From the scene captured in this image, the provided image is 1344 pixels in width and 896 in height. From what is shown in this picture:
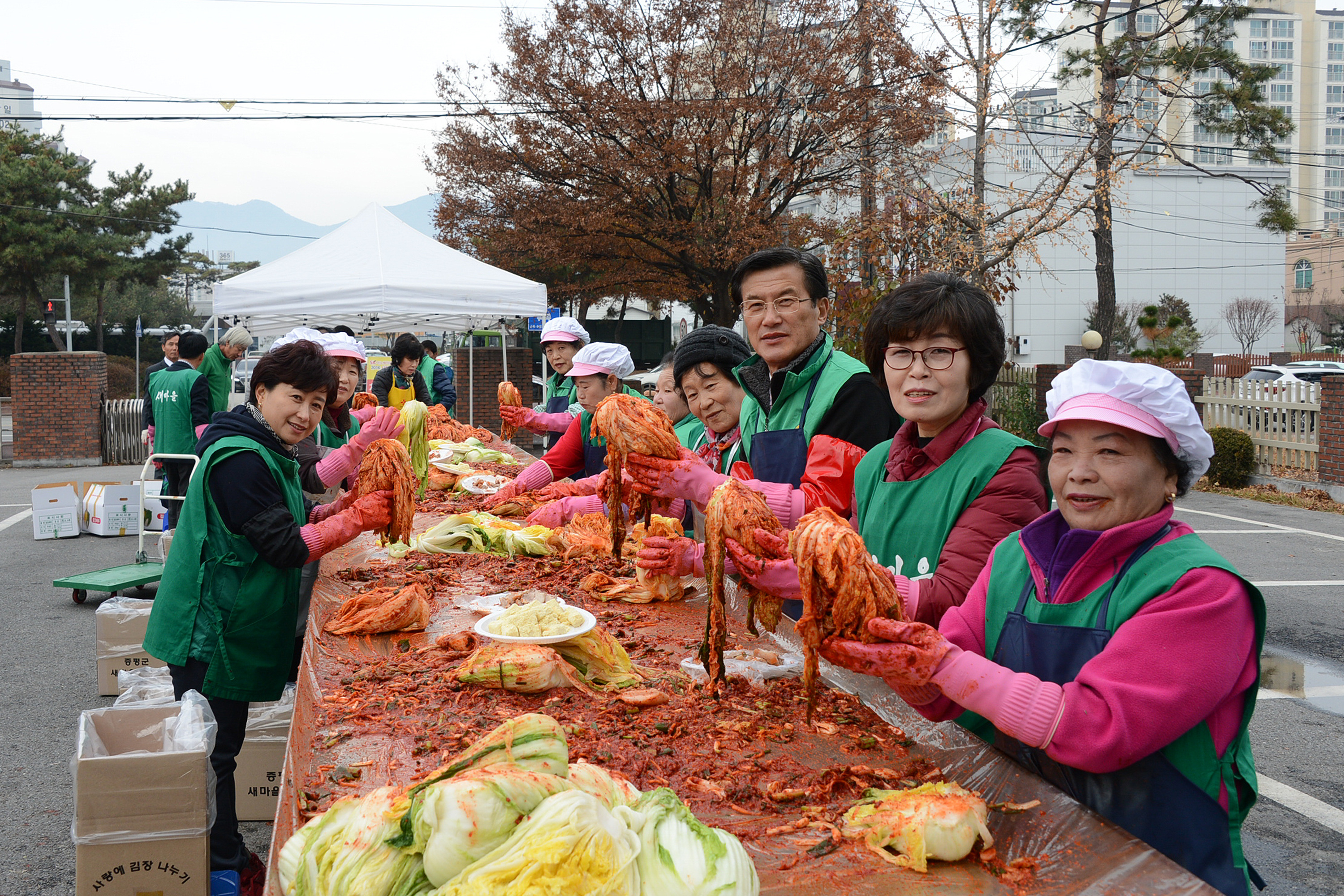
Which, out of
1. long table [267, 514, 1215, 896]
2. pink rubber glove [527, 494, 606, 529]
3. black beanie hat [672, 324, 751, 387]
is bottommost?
long table [267, 514, 1215, 896]

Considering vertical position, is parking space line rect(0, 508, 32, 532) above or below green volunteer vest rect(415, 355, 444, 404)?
below

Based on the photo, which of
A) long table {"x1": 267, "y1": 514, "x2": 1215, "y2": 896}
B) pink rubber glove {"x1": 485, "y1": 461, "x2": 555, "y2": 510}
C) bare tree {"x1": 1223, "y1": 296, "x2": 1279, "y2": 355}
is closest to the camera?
long table {"x1": 267, "y1": 514, "x2": 1215, "y2": 896}

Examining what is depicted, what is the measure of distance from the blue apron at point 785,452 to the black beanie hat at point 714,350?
1.59 ft

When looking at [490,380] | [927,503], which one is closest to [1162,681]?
[927,503]

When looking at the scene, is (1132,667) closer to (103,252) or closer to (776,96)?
(776,96)

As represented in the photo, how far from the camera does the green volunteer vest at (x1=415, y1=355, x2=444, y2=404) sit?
12492 millimetres

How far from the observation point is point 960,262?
1475 cm

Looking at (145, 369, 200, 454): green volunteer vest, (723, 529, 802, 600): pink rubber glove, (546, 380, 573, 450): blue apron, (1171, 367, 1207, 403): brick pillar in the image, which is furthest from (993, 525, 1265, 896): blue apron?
(1171, 367, 1207, 403): brick pillar

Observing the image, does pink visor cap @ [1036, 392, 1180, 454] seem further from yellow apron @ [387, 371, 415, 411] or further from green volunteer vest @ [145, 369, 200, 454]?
yellow apron @ [387, 371, 415, 411]

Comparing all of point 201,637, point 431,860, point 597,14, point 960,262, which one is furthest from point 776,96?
point 431,860

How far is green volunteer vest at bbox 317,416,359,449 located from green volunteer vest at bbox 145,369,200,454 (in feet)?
11.9

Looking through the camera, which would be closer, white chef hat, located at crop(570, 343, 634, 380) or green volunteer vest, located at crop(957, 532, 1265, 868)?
green volunteer vest, located at crop(957, 532, 1265, 868)

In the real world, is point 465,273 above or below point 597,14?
below

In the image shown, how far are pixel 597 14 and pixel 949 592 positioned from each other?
63.0 feet
